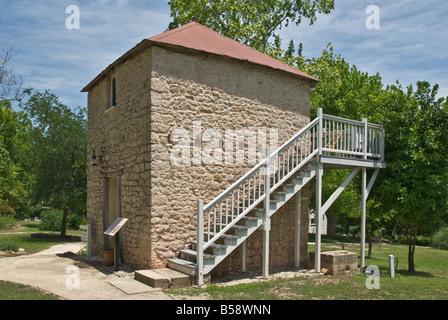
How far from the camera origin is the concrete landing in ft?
22.8

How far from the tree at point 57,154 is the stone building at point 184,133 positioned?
8530mm

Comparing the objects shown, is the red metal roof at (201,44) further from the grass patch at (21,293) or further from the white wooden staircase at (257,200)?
the grass patch at (21,293)

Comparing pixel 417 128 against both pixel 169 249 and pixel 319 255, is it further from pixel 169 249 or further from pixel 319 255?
pixel 169 249

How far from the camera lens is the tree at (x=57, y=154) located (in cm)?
1880

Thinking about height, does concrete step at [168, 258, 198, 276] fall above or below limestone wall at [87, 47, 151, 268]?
below

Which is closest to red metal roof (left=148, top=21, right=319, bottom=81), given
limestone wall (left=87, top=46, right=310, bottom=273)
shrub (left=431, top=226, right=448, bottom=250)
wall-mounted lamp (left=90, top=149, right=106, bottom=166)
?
limestone wall (left=87, top=46, right=310, bottom=273)

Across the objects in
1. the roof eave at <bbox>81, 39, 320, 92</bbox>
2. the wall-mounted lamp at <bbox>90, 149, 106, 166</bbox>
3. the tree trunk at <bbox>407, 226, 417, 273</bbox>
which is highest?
the roof eave at <bbox>81, 39, 320, 92</bbox>

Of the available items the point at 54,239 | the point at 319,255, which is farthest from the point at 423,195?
the point at 54,239

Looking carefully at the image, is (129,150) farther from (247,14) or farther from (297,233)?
(247,14)

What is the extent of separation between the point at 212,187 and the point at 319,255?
9.84 ft

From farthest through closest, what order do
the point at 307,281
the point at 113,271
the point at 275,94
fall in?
1. the point at 275,94
2. the point at 113,271
3. the point at 307,281

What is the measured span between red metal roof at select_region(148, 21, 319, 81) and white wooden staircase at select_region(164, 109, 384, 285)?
2.26m

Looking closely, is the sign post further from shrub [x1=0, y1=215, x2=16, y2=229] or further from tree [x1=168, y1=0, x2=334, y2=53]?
shrub [x1=0, y1=215, x2=16, y2=229]

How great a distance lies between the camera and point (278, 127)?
33.9 feet
